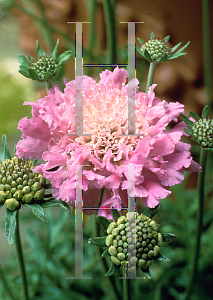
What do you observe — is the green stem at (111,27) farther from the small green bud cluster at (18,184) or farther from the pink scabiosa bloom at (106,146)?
the small green bud cluster at (18,184)

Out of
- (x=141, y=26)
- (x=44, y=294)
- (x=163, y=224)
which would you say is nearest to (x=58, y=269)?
(x=44, y=294)

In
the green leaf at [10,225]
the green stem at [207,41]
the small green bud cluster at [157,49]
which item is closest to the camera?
the green leaf at [10,225]

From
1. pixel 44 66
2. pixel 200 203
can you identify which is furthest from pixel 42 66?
pixel 200 203

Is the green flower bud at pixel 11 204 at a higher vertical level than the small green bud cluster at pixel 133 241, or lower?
higher

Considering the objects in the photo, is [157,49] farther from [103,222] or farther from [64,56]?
[103,222]

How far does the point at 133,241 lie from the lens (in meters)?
0.30

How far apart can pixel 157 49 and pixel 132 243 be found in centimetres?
24

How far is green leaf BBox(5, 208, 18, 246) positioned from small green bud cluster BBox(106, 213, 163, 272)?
9 cm

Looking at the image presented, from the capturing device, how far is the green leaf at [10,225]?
29 cm

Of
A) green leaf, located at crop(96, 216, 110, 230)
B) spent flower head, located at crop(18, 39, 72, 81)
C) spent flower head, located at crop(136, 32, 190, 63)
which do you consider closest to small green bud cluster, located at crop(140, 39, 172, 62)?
spent flower head, located at crop(136, 32, 190, 63)

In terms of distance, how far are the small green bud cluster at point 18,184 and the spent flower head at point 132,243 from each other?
0.25ft

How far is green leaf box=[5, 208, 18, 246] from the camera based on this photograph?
29 centimetres

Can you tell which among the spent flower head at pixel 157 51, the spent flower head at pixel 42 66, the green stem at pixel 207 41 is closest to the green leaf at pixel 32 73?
the spent flower head at pixel 42 66

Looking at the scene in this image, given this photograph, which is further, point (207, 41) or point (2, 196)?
point (207, 41)
